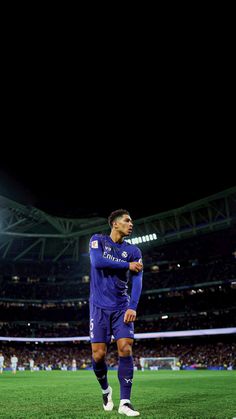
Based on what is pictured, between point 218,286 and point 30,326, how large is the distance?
106ft

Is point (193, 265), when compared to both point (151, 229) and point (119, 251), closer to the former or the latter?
point (151, 229)

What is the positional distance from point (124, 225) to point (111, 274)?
713 mm

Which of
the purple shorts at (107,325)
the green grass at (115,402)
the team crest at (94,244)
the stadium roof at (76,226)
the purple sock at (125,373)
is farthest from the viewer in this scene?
the stadium roof at (76,226)

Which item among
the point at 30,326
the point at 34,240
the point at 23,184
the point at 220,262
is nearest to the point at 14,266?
the point at 34,240

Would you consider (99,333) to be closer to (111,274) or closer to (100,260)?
(111,274)

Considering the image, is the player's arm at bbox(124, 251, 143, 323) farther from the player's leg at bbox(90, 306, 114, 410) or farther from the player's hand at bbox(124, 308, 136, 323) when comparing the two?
the player's leg at bbox(90, 306, 114, 410)

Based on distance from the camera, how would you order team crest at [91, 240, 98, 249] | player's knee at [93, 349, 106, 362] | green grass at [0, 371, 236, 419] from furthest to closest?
1. team crest at [91, 240, 98, 249]
2. player's knee at [93, 349, 106, 362]
3. green grass at [0, 371, 236, 419]

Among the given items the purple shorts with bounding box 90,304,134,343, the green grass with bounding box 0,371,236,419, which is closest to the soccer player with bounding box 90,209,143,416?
the purple shorts with bounding box 90,304,134,343

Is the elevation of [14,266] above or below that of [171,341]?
above

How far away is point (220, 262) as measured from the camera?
66438 mm

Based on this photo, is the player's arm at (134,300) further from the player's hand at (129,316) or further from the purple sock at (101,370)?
the purple sock at (101,370)

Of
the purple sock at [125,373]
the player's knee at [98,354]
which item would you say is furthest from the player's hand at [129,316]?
the player's knee at [98,354]

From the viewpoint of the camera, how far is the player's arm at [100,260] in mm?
5727

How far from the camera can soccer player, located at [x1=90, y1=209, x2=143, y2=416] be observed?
18.3 ft
